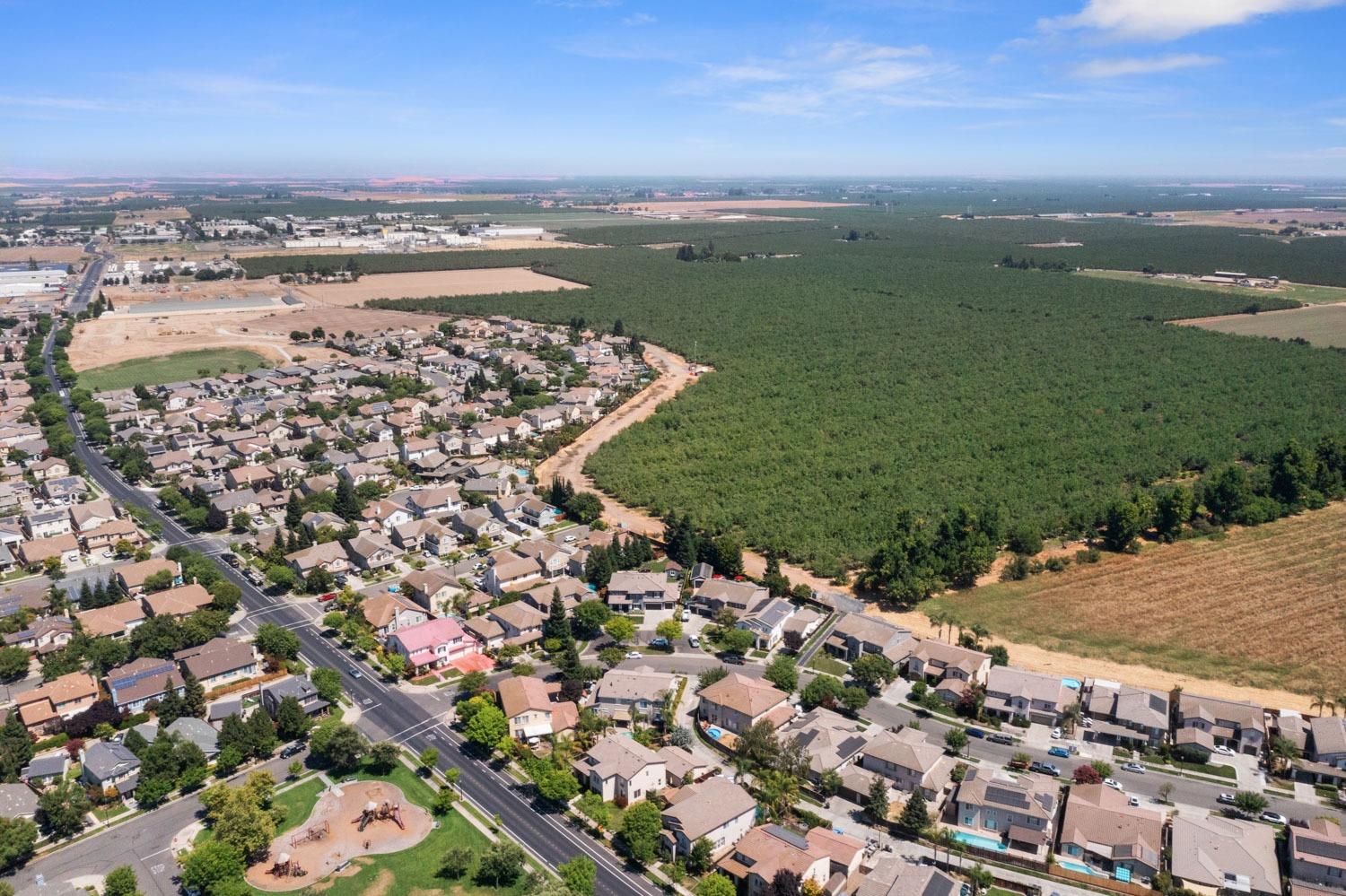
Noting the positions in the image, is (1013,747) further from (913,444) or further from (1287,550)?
(913,444)

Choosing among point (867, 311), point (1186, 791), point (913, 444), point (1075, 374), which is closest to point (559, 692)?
point (1186, 791)

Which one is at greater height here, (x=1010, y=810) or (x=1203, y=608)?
(x=1203, y=608)

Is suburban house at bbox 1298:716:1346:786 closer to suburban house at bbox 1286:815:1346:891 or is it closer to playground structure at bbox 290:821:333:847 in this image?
suburban house at bbox 1286:815:1346:891

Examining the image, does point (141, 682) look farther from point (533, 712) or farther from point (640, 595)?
point (640, 595)

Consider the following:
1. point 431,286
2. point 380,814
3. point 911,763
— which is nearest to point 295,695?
point 380,814

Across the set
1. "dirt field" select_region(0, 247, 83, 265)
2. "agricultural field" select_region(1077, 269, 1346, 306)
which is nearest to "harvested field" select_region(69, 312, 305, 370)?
"dirt field" select_region(0, 247, 83, 265)
